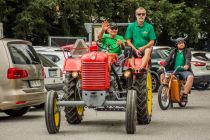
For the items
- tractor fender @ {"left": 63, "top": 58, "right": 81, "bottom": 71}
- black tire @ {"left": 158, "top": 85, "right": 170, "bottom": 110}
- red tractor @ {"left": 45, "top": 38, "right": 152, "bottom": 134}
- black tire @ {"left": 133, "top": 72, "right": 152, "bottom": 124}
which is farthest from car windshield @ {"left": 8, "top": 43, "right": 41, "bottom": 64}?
black tire @ {"left": 158, "top": 85, "right": 170, "bottom": 110}

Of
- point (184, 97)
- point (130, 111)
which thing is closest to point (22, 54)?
point (130, 111)

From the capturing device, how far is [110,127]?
1324 centimetres

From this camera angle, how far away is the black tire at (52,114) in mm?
11766

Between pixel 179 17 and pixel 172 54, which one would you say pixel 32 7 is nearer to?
pixel 179 17

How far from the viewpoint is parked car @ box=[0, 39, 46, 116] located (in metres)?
14.6

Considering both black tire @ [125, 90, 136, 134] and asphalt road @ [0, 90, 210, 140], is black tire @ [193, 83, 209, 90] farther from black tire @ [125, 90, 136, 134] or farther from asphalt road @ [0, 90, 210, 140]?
black tire @ [125, 90, 136, 134]

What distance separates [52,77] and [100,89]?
19.5ft

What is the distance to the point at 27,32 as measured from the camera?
36.5 metres

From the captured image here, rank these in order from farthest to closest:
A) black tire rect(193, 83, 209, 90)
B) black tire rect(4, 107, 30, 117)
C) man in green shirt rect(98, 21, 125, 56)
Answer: black tire rect(193, 83, 209, 90) < black tire rect(4, 107, 30, 117) < man in green shirt rect(98, 21, 125, 56)

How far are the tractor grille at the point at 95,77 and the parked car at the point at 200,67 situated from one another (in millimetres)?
16014

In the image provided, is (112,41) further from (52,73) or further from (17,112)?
(52,73)

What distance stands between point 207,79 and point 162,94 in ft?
34.0

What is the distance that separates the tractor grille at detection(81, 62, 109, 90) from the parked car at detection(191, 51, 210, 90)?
52.5 ft

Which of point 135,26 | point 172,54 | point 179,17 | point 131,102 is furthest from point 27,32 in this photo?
point 131,102
